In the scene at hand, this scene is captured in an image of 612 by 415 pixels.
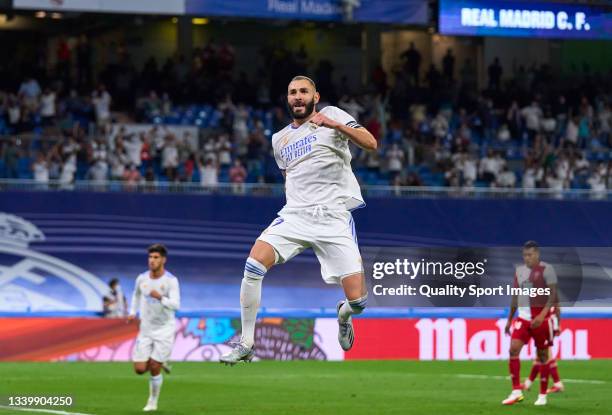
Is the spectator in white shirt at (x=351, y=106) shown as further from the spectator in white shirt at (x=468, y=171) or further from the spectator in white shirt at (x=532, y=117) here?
the spectator in white shirt at (x=532, y=117)

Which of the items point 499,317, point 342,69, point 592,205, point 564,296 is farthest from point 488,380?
point 342,69

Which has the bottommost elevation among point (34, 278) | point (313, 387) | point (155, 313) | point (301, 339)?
point (301, 339)

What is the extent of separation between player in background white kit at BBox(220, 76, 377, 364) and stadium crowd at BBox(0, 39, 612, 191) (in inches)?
644

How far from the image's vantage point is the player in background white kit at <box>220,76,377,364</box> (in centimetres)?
991

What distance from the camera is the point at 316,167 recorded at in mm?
9945

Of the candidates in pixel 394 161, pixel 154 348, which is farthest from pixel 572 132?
pixel 154 348

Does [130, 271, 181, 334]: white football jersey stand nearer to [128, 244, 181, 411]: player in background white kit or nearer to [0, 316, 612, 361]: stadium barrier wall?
[128, 244, 181, 411]: player in background white kit

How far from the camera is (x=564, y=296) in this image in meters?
10.3

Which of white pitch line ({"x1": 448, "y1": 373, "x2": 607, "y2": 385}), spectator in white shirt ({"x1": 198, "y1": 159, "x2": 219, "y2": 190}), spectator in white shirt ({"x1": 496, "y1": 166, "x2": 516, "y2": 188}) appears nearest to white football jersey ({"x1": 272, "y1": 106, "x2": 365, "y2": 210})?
white pitch line ({"x1": 448, "y1": 373, "x2": 607, "y2": 385})

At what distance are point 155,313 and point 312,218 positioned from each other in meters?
7.40

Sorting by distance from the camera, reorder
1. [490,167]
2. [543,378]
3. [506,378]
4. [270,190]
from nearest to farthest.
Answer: [543,378]
[506,378]
[270,190]
[490,167]

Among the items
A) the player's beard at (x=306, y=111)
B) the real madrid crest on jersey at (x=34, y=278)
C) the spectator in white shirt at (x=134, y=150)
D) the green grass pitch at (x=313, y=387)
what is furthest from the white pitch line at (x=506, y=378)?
the player's beard at (x=306, y=111)

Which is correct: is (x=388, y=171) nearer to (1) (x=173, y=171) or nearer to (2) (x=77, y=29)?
(1) (x=173, y=171)

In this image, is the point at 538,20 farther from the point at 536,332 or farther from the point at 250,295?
the point at 250,295
